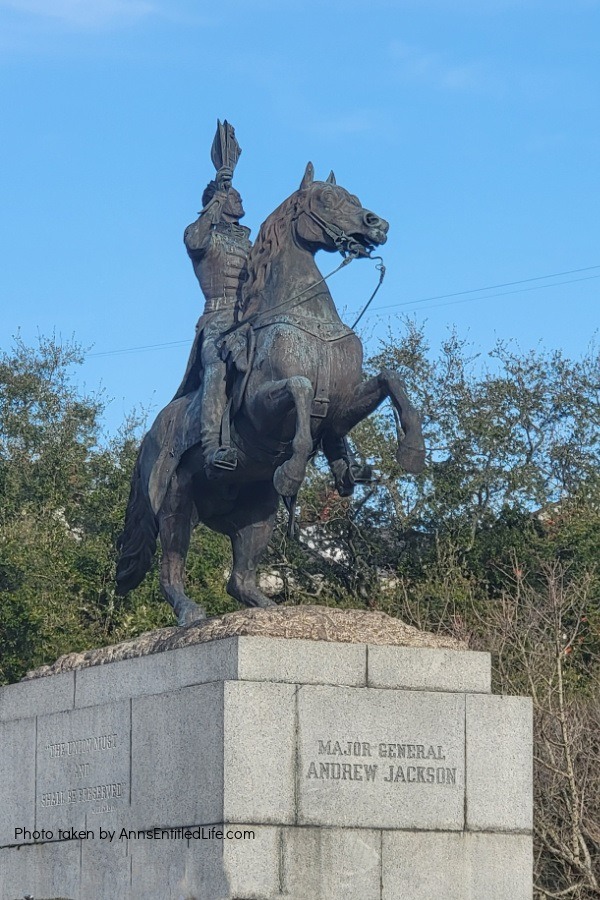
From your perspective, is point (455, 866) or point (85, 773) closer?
point (455, 866)

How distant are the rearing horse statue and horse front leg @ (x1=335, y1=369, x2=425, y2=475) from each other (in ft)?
0.03

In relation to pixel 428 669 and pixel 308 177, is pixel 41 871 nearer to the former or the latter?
pixel 428 669

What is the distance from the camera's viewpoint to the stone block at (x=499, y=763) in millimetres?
12586

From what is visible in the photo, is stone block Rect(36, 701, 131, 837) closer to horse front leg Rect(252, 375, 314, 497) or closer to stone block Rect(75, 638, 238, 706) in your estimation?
stone block Rect(75, 638, 238, 706)

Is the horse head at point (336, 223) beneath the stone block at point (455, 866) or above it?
above

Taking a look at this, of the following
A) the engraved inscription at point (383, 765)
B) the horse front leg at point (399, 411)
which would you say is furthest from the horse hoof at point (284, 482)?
the engraved inscription at point (383, 765)

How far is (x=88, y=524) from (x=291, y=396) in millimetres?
20789

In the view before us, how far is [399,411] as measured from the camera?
1340cm

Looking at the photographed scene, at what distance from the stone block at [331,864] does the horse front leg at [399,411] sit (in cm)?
274

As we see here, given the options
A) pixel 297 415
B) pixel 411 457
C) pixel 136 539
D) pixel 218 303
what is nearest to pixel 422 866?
pixel 411 457

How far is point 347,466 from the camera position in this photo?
559 inches

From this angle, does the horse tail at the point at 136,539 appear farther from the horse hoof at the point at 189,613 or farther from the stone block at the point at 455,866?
the stone block at the point at 455,866

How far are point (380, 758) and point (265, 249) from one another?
4340 millimetres

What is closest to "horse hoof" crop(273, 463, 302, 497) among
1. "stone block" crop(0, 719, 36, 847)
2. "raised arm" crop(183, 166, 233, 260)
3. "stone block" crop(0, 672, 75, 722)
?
→ "stone block" crop(0, 672, 75, 722)
